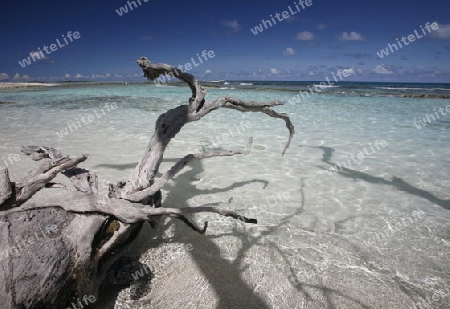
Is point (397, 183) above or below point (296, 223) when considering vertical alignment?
below

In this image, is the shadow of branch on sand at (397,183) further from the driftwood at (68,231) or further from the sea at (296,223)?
the driftwood at (68,231)

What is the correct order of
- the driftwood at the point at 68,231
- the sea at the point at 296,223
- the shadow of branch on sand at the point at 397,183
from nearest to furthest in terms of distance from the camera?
the driftwood at the point at 68,231, the sea at the point at 296,223, the shadow of branch on sand at the point at 397,183

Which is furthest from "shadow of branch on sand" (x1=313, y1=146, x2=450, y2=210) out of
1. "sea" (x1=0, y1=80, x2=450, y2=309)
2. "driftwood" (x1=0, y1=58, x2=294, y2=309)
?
"driftwood" (x1=0, y1=58, x2=294, y2=309)

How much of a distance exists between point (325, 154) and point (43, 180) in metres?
6.77

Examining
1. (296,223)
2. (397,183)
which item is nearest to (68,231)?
(296,223)

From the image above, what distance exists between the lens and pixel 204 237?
12.2 feet

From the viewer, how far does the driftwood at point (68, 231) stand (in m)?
1.92

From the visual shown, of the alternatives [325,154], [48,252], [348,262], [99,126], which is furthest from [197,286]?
[99,126]

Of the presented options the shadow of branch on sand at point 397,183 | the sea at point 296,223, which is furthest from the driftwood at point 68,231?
the shadow of branch on sand at point 397,183

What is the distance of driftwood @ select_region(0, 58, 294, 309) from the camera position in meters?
1.92

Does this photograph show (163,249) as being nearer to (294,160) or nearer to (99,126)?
(294,160)

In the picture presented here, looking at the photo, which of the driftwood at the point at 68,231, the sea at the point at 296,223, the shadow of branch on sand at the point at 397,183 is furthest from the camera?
the shadow of branch on sand at the point at 397,183

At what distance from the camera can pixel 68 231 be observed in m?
2.24

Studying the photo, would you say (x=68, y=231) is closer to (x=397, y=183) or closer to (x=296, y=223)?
(x=296, y=223)
